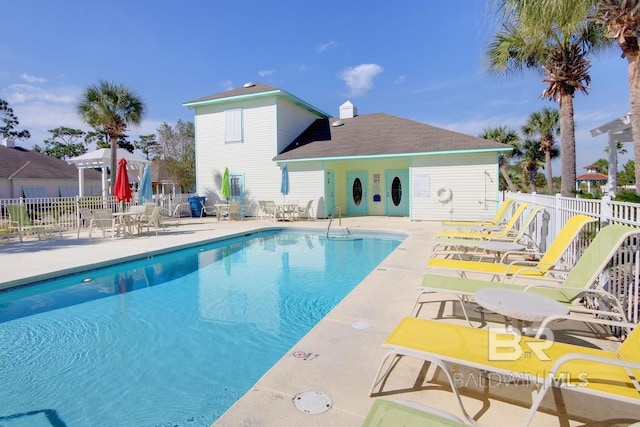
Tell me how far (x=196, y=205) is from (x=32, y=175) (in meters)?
13.7

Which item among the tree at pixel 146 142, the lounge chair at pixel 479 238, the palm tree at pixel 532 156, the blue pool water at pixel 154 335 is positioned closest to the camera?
the blue pool water at pixel 154 335

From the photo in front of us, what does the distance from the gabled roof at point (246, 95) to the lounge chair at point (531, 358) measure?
53.0ft

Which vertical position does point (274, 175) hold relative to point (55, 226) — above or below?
above

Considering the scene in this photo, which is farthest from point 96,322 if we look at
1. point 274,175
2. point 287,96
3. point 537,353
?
point 287,96

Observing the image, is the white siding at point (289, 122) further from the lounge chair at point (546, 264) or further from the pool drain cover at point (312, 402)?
the pool drain cover at point (312, 402)

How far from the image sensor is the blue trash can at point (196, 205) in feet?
59.3

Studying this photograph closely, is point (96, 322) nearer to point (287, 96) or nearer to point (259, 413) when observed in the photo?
point (259, 413)

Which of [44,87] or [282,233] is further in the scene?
[44,87]

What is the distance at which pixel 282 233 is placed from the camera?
1331 cm

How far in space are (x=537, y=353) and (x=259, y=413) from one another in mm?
1815

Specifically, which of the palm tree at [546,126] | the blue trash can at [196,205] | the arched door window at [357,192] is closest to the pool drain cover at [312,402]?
the arched door window at [357,192]

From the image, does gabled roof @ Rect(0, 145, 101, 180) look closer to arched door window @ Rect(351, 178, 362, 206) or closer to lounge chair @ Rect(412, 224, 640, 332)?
arched door window @ Rect(351, 178, 362, 206)

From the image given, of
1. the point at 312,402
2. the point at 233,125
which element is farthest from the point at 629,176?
the point at 312,402

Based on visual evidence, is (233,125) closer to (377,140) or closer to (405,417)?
(377,140)
